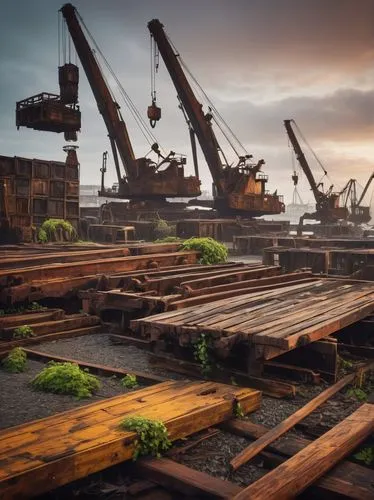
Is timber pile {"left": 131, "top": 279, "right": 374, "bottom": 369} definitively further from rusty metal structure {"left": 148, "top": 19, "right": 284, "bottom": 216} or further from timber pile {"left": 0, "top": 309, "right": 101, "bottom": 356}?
rusty metal structure {"left": 148, "top": 19, "right": 284, "bottom": 216}

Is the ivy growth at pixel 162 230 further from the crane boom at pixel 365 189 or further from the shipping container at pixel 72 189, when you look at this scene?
the crane boom at pixel 365 189

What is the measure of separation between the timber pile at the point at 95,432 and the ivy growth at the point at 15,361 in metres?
2.08

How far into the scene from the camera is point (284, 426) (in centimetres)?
398

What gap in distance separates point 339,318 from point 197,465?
9.17 feet

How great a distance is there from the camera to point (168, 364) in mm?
5754

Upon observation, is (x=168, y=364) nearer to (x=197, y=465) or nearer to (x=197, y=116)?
(x=197, y=465)

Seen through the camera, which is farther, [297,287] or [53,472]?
[297,287]

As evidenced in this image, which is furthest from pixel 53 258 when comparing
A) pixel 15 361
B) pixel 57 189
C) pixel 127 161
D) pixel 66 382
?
pixel 127 161

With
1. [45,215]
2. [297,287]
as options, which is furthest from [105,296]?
[45,215]

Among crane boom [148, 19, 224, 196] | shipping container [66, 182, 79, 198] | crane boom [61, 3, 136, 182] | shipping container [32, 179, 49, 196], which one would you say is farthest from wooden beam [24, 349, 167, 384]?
crane boom [148, 19, 224, 196]

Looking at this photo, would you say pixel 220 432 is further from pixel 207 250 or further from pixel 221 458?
pixel 207 250

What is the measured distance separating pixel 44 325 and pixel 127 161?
2339 centimetres

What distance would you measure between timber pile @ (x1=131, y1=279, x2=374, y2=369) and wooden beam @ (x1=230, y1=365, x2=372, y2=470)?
0.56m

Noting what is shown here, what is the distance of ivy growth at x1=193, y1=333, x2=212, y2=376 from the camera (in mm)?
5109
